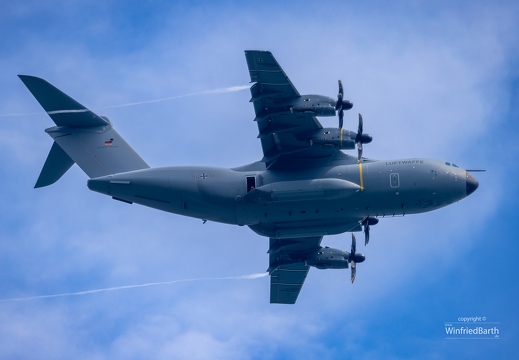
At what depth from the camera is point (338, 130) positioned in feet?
95.7

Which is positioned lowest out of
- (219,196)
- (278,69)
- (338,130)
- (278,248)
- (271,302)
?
(271,302)

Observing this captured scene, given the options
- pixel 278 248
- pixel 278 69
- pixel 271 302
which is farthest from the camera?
pixel 271 302

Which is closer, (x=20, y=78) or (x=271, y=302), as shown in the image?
(x=20, y=78)

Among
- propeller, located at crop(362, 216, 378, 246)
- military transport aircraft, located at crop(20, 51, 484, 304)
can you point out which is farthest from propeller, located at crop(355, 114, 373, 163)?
propeller, located at crop(362, 216, 378, 246)

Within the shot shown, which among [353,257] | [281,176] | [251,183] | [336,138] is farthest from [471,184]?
Result: [251,183]

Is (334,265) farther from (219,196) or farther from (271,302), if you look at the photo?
(219,196)

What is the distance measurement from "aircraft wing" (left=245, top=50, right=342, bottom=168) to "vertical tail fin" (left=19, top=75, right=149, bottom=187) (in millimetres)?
4814

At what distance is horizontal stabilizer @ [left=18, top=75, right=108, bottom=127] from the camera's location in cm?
3019

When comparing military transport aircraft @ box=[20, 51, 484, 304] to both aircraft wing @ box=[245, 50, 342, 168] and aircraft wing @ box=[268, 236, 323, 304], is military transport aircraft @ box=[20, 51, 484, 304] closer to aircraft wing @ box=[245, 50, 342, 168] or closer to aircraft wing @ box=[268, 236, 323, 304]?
aircraft wing @ box=[245, 50, 342, 168]

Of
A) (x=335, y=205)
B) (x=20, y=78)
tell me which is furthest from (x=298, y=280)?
(x=20, y=78)

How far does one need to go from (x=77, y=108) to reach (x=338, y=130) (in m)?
9.41

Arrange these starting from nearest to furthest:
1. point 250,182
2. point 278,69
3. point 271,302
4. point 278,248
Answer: point 278,69
point 250,182
point 278,248
point 271,302

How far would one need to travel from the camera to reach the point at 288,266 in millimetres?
33812

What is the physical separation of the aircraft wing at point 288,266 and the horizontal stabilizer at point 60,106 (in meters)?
8.15
